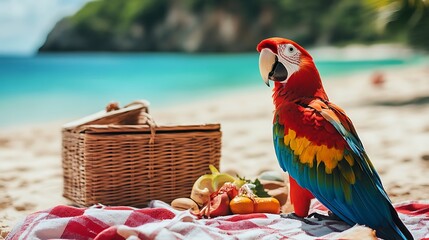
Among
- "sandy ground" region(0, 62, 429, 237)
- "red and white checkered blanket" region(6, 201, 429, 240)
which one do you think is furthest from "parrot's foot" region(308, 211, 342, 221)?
"sandy ground" region(0, 62, 429, 237)

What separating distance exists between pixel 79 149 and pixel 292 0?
39491 mm

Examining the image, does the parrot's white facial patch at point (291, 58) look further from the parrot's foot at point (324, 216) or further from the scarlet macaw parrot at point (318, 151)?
the parrot's foot at point (324, 216)

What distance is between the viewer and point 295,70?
9.04 feet

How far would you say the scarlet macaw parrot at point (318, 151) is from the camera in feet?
8.23

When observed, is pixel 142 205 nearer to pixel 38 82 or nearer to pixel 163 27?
pixel 38 82

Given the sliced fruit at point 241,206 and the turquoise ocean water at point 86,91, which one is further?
the turquoise ocean water at point 86,91

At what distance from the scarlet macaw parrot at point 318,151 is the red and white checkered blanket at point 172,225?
0.14 meters

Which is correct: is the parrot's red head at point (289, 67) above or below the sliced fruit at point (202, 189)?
above

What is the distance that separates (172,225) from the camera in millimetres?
2457

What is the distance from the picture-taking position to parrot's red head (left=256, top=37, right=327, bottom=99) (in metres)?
2.76

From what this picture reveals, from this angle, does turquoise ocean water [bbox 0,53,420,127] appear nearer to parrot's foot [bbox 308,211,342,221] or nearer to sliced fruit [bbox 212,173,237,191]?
sliced fruit [bbox 212,173,237,191]

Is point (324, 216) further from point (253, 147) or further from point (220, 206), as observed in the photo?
point (253, 147)

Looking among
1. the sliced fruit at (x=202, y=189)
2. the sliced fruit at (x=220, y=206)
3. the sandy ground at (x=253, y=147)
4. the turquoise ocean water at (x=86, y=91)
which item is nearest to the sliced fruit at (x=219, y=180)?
the sliced fruit at (x=202, y=189)

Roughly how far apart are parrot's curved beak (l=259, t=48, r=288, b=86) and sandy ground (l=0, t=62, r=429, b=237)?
1.28m
